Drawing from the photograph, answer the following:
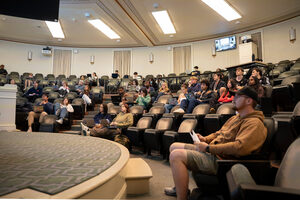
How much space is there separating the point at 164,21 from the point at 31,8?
5.59m

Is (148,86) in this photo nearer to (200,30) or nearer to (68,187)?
(200,30)

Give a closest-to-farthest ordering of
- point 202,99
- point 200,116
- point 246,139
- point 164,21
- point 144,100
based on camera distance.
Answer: point 246,139 → point 200,116 → point 202,99 → point 144,100 → point 164,21

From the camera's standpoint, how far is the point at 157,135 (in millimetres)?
3299

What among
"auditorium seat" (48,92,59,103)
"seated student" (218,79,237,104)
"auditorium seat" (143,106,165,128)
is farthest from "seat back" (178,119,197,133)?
"auditorium seat" (48,92,59,103)

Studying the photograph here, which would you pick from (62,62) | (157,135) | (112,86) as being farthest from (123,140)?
(62,62)

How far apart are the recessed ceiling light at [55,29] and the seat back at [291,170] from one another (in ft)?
31.0

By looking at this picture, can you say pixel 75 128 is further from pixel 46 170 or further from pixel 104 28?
pixel 104 28

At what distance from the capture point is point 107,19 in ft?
25.5

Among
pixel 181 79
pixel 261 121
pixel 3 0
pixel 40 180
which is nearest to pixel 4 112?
pixel 3 0

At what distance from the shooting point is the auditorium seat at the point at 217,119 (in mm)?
3055

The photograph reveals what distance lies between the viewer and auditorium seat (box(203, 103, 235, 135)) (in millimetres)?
3055

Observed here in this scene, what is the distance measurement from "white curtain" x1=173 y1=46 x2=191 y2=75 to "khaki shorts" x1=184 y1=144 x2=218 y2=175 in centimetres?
902

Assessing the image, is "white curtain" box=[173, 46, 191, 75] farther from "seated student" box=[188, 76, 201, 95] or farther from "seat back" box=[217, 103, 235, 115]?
"seat back" box=[217, 103, 235, 115]

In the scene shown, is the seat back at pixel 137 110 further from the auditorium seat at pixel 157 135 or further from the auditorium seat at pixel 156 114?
the auditorium seat at pixel 157 135
